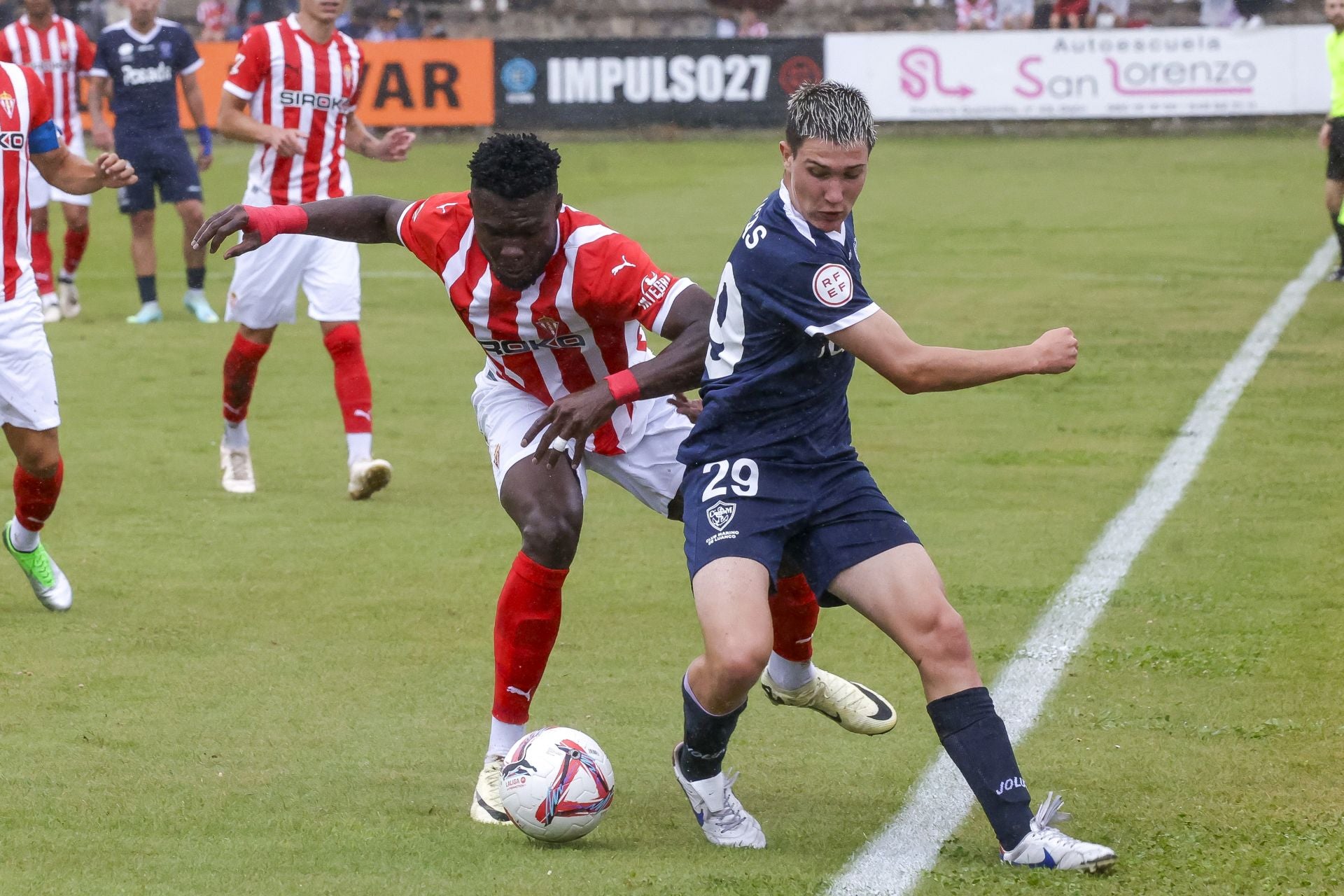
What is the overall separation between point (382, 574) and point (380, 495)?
56.3 inches

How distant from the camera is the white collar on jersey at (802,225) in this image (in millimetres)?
4312

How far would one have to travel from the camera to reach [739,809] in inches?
173

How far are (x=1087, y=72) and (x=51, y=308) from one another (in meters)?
16.9

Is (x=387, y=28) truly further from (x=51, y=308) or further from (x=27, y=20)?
(x=51, y=308)

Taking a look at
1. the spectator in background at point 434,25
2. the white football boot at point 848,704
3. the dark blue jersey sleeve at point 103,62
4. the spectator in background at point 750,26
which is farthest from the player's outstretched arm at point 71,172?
the spectator in background at point 750,26

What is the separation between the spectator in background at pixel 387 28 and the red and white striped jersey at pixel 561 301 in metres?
25.8

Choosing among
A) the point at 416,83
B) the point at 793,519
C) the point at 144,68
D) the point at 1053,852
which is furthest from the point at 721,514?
the point at 416,83

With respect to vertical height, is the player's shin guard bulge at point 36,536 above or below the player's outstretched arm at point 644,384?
below

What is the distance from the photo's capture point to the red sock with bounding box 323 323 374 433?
329 inches

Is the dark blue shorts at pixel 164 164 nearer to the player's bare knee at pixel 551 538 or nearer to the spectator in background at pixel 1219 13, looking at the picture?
the player's bare knee at pixel 551 538

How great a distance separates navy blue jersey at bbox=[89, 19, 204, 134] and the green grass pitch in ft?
5.20

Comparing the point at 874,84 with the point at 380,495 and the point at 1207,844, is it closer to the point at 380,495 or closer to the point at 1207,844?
the point at 380,495

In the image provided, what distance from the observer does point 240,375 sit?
335 inches

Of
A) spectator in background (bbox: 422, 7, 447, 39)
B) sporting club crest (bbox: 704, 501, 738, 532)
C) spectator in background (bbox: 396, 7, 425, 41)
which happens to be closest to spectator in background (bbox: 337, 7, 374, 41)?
spectator in background (bbox: 396, 7, 425, 41)
